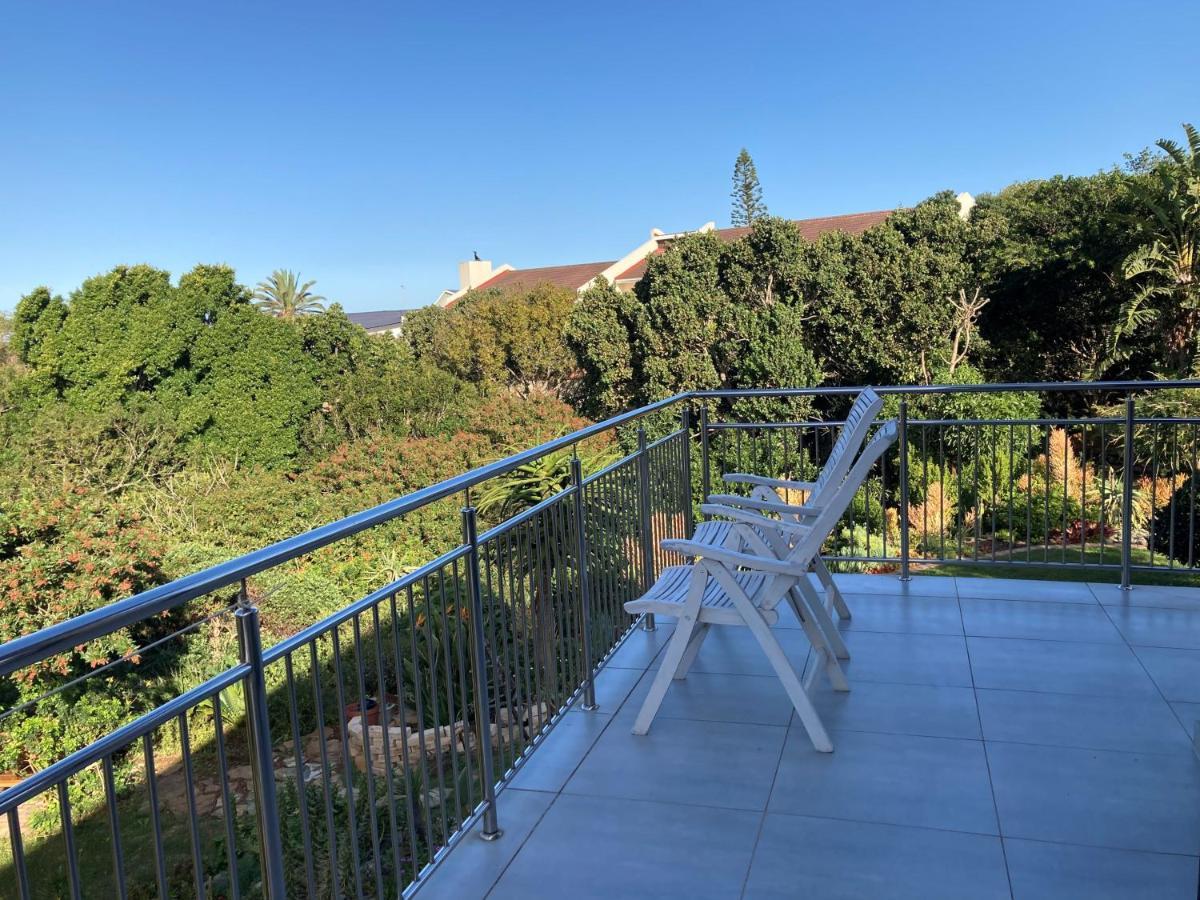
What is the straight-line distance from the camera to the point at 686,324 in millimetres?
20344

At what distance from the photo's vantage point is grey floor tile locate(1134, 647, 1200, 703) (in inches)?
148

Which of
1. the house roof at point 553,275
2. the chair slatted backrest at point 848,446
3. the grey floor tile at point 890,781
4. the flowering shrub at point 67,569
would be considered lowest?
the flowering shrub at point 67,569

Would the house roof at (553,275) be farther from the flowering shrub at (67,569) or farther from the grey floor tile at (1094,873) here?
the grey floor tile at (1094,873)

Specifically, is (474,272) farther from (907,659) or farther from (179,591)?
(179,591)

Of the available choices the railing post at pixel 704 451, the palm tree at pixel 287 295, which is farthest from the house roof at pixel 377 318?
the railing post at pixel 704 451

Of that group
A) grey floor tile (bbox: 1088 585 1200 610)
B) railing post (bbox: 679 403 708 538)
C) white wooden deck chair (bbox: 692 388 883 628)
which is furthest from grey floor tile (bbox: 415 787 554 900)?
grey floor tile (bbox: 1088 585 1200 610)

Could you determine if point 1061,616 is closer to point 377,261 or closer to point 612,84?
point 612,84

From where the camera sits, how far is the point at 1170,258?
16797 millimetres

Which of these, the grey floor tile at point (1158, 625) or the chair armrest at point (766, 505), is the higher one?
the chair armrest at point (766, 505)

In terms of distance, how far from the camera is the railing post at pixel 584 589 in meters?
3.66

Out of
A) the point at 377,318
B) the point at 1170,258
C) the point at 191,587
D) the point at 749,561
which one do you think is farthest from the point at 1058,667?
the point at 377,318

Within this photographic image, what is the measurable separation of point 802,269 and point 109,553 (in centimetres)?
1498

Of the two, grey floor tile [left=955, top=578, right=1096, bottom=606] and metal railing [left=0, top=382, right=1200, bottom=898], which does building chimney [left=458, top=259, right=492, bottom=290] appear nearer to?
metal railing [left=0, top=382, right=1200, bottom=898]

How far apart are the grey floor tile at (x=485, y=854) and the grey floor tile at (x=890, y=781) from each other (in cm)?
80
